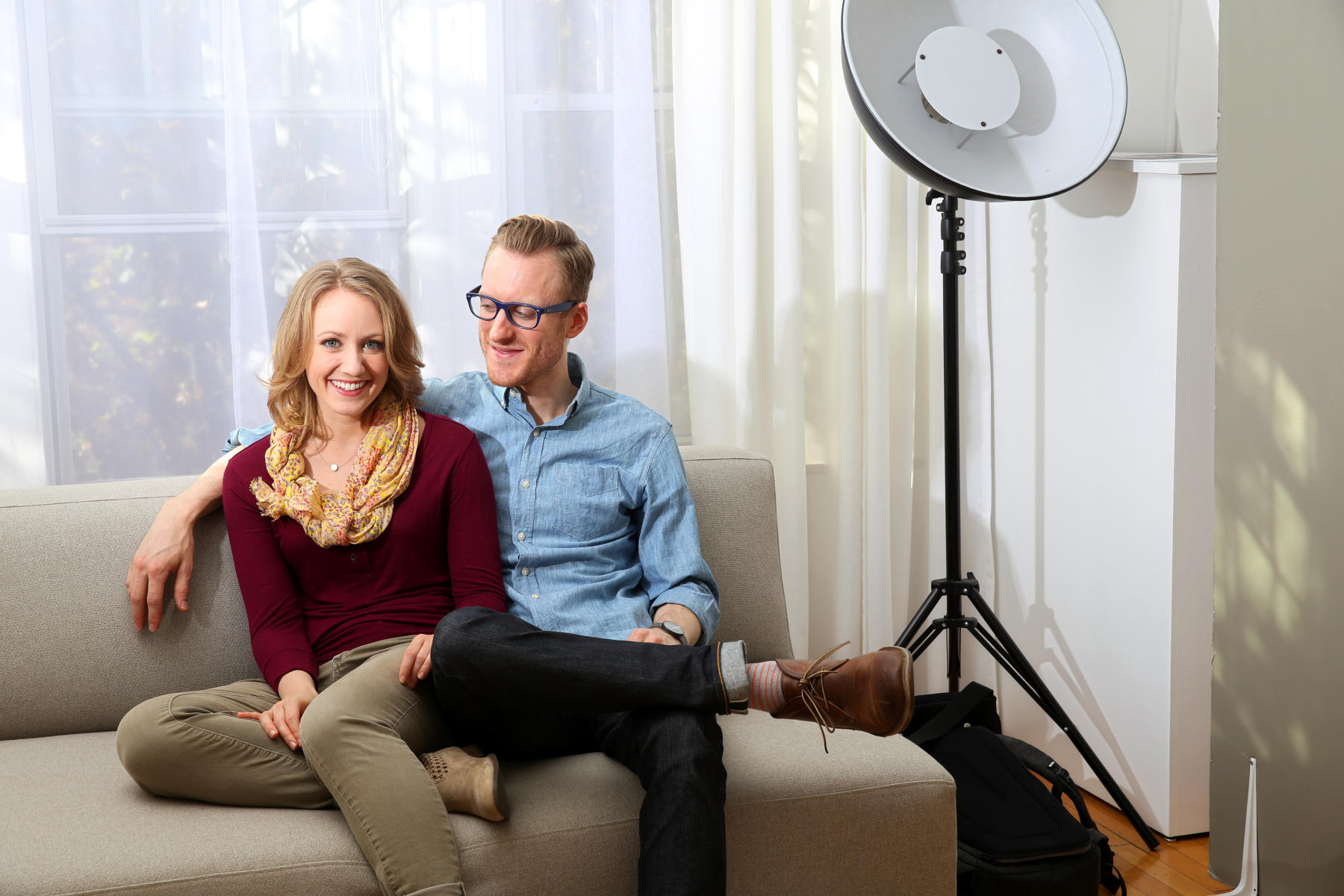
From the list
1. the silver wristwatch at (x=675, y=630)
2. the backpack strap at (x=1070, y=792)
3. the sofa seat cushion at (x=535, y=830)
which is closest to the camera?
the sofa seat cushion at (x=535, y=830)

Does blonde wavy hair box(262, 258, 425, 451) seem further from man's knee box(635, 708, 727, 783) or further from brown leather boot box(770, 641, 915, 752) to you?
brown leather boot box(770, 641, 915, 752)

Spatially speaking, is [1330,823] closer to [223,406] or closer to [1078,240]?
[1078,240]

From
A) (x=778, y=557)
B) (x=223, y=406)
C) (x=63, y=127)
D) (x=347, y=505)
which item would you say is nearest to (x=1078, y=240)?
(x=778, y=557)

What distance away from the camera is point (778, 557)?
2.11 meters

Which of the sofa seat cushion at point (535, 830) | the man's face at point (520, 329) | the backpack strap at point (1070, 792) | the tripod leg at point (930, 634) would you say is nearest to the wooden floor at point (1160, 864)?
the backpack strap at point (1070, 792)

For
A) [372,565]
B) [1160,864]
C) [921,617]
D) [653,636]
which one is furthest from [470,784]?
[1160,864]

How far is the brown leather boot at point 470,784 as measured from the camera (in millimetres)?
1493

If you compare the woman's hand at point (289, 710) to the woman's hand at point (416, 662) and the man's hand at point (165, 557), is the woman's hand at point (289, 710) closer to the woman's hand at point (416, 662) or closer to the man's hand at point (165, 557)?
the woman's hand at point (416, 662)

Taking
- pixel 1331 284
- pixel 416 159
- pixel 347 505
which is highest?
pixel 416 159

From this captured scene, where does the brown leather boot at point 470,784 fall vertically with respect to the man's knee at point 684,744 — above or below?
below

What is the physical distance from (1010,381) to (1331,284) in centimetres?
81

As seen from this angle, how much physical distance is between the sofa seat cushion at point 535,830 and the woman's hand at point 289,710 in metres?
0.10

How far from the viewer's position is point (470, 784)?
151cm

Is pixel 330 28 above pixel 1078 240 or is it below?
above
